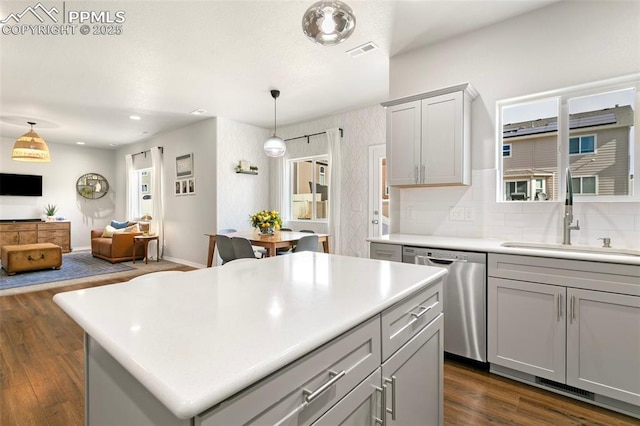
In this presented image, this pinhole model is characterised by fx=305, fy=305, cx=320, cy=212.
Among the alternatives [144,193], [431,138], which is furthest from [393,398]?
[144,193]

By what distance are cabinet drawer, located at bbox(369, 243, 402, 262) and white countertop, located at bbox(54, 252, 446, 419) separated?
3.69 ft

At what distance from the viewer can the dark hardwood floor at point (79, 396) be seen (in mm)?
1724

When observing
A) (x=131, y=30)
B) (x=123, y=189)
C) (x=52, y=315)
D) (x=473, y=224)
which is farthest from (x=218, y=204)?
(x=123, y=189)

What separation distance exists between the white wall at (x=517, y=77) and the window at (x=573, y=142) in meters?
0.11

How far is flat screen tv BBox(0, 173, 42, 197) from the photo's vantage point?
22.5 ft

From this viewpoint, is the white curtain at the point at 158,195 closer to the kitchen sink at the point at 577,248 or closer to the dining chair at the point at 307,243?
the dining chair at the point at 307,243

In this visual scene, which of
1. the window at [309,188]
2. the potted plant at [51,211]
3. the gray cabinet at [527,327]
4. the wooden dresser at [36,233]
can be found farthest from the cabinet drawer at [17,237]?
the gray cabinet at [527,327]

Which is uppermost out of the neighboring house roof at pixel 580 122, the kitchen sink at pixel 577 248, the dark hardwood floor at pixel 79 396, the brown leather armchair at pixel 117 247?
the neighboring house roof at pixel 580 122

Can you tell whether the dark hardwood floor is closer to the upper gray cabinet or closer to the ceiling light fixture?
the upper gray cabinet

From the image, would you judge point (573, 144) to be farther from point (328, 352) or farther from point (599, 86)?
point (328, 352)

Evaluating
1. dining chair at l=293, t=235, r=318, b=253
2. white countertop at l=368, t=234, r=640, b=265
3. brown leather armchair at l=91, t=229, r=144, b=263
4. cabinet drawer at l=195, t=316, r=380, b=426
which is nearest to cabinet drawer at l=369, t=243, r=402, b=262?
white countertop at l=368, t=234, r=640, b=265

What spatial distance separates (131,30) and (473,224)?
353cm

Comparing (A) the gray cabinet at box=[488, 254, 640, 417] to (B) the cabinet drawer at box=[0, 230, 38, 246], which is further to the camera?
(B) the cabinet drawer at box=[0, 230, 38, 246]

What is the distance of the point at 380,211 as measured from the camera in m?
4.80
